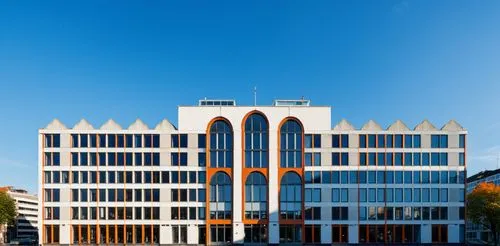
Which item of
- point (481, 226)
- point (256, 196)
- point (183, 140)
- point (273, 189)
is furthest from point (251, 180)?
point (481, 226)

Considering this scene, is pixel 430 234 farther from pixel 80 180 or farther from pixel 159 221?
pixel 80 180

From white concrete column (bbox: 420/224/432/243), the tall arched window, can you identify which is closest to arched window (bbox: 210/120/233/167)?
the tall arched window

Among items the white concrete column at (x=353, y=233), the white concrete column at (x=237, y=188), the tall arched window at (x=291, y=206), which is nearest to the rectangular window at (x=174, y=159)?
the white concrete column at (x=237, y=188)

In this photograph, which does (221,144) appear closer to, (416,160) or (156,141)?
(156,141)

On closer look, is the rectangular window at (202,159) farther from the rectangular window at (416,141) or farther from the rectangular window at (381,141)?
the rectangular window at (416,141)

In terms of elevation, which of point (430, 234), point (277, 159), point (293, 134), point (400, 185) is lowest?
point (430, 234)

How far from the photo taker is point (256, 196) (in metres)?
74.8

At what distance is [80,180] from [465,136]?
2929 inches

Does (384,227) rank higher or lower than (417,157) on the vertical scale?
lower

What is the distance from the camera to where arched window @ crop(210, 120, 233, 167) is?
75188 mm

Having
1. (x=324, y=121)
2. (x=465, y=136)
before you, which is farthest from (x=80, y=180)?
(x=465, y=136)

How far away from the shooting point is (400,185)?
2968 inches

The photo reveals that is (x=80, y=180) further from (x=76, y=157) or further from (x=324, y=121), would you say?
(x=324, y=121)

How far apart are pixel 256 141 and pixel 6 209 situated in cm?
6743
